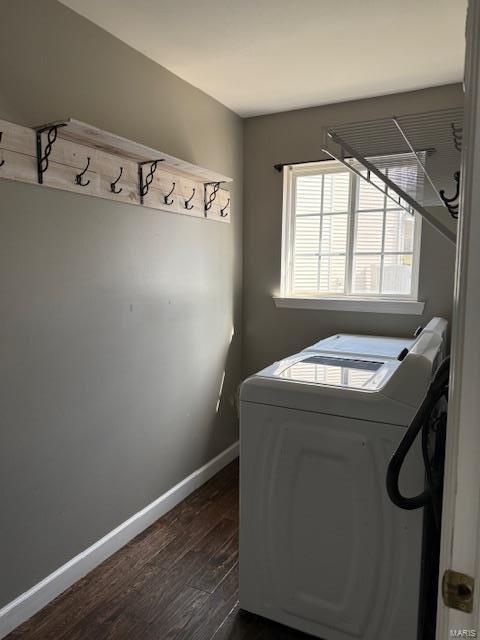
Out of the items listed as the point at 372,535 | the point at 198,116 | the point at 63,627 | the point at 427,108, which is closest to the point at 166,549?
the point at 63,627

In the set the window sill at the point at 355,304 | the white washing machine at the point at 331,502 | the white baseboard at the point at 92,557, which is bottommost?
the white baseboard at the point at 92,557

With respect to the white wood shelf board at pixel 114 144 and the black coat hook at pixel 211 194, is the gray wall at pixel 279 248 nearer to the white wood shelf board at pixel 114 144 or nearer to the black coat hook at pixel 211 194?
the black coat hook at pixel 211 194

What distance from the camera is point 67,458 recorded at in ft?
→ 6.32

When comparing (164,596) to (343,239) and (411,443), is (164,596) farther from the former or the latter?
(343,239)

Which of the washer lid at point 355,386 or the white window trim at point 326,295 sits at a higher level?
the white window trim at point 326,295

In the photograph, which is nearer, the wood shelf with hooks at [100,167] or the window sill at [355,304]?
the wood shelf with hooks at [100,167]

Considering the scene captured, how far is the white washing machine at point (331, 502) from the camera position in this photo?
1.45 m

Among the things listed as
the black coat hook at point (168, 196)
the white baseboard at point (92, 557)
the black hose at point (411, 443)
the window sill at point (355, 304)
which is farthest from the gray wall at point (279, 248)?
the black hose at point (411, 443)

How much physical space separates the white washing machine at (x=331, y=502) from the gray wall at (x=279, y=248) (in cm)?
100

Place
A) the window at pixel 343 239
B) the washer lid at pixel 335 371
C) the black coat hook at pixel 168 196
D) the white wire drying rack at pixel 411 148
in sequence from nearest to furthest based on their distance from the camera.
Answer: the white wire drying rack at pixel 411 148 → the washer lid at pixel 335 371 → the black coat hook at pixel 168 196 → the window at pixel 343 239

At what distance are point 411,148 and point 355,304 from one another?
1.64m

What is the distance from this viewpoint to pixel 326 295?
3.05 m

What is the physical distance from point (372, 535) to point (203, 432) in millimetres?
1562

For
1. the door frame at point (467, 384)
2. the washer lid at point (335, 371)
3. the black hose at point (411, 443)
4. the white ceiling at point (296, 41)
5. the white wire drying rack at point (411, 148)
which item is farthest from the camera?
the white ceiling at point (296, 41)
